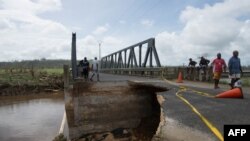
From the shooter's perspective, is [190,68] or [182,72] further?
[182,72]

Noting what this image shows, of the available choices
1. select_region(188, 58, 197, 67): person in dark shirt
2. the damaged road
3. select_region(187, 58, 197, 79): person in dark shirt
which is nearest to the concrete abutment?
the damaged road

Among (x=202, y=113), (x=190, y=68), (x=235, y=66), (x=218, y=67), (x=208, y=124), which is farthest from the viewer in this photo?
(x=190, y=68)

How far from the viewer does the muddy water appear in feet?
64.4

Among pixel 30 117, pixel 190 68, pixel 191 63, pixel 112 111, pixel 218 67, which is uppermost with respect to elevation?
pixel 191 63

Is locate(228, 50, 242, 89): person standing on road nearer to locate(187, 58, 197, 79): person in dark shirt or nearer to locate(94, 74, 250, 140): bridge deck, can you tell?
A: locate(94, 74, 250, 140): bridge deck

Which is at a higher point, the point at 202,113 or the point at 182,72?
the point at 182,72

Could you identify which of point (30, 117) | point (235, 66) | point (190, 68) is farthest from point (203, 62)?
point (30, 117)

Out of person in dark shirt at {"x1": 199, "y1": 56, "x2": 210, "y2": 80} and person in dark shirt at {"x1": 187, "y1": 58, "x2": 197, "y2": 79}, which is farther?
person in dark shirt at {"x1": 187, "y1": 58, "x2": 197, "y2": 79}

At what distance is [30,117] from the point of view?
83.8 ft

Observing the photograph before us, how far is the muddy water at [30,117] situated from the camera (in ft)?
64.4

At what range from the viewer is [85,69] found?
21688 mm

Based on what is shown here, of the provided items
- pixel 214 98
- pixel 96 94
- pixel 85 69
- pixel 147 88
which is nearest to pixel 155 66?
pixel 85 69

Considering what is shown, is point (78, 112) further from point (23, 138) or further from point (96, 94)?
point (23, 138)

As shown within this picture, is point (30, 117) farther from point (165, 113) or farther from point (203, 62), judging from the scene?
point (165, 113)
